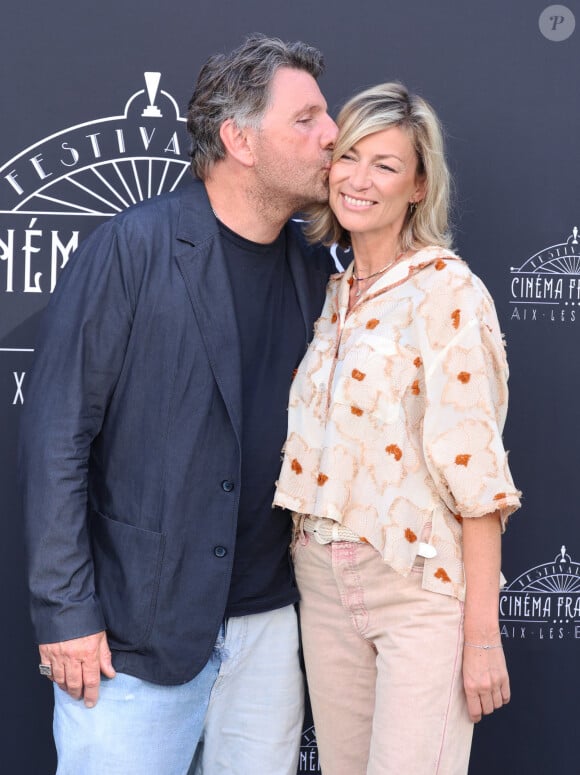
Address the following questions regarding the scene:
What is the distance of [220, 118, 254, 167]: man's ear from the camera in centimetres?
208

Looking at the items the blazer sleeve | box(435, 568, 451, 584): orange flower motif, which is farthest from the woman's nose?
box(435, 568, 451, 584): orange flower motif

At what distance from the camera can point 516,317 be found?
8.29 feet

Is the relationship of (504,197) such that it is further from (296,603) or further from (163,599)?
(163,599)

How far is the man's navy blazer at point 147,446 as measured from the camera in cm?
186

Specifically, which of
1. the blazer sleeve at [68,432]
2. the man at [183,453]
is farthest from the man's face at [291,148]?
the blazer sleeve at [68,432]

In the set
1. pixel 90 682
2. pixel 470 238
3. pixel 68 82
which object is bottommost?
pixel 90 682

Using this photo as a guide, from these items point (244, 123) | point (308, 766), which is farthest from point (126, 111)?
point (308, 766)

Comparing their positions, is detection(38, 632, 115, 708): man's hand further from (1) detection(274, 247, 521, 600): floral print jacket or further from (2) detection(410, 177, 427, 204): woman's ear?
(2) detection(410, 177, 427, 204): woman's ear

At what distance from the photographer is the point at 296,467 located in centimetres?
199

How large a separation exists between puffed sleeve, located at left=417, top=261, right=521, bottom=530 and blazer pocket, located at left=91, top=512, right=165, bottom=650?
560mm

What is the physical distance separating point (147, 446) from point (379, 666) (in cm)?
62

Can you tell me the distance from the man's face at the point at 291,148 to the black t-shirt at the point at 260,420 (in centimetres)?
13

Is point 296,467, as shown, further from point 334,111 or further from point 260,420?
point 334,111

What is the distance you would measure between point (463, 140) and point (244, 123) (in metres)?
0.68
